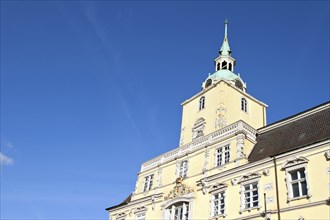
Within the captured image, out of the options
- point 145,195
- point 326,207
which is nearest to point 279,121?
point 326,207

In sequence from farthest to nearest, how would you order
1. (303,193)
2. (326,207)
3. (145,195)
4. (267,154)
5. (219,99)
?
1. (219,99)
2. (145,195)
3. (267,154)
4. (303,193)
5. (326,207)

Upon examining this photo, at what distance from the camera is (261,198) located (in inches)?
1050

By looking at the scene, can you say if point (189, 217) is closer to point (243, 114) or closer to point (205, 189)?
point (205, 189)

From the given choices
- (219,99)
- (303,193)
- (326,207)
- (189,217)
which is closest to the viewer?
(326,207)

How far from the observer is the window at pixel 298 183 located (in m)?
24.7

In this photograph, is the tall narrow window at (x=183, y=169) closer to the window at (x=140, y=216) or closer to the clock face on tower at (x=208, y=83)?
the window at (x=140, y=216)

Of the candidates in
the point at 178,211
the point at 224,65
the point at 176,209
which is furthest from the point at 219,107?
the point at 178,211

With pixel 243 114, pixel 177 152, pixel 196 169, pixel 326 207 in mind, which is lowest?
pixel 326 207

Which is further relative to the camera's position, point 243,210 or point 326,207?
point 243,210

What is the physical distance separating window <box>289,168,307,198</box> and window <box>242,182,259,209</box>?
2.91m

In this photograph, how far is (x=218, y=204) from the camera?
29.6 m

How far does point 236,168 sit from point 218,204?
332cm

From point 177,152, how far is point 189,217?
26.7 feet

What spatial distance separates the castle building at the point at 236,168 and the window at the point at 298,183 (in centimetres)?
7
